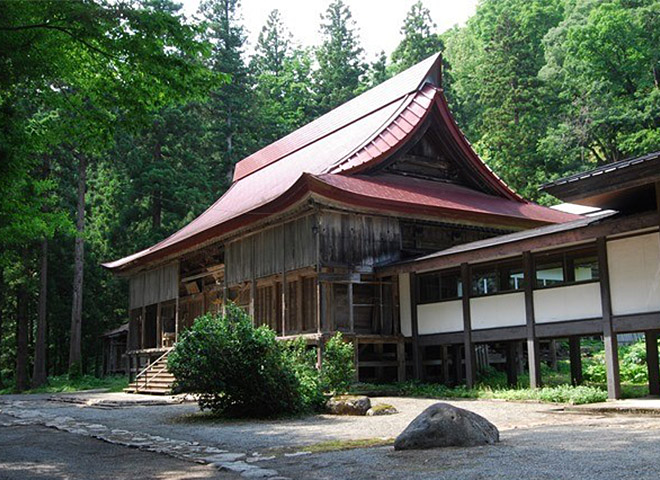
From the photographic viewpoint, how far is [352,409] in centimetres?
1364

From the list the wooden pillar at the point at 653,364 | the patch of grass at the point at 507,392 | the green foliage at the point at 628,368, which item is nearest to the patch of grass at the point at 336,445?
the patch of grass at the point at 507,392

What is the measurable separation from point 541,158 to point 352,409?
99.2ft

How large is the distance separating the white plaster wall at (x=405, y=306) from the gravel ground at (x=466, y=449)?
19.1ft

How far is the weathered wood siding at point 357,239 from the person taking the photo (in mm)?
19797

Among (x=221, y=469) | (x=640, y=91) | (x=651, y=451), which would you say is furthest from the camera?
(x=640, y=91)

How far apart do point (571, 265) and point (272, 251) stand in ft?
30.1

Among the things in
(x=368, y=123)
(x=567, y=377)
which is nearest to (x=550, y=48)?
(x=368, y=123)

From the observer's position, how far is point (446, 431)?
326 inches

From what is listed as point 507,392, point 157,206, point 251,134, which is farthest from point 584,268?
point 251,134

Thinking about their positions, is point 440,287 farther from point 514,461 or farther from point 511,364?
point 514,461

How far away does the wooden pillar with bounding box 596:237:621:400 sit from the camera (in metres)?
14.4

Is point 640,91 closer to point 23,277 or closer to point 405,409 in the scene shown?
point 405,409

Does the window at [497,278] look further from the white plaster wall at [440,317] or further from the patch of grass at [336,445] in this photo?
the patch of grass at [336,445]

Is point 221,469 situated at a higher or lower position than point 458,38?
lower
